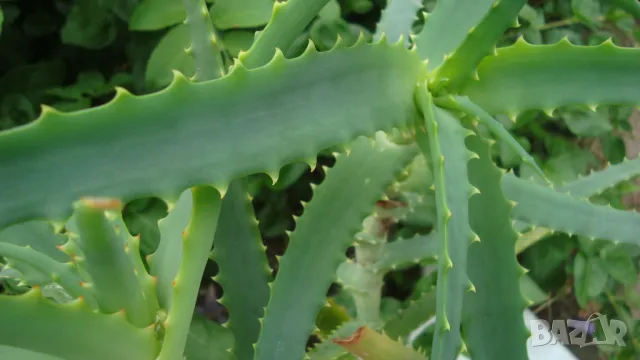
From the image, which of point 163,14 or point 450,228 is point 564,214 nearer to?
point 450,228

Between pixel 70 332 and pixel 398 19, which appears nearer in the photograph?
pixel 70 332

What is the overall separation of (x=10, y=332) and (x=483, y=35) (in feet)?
0.84

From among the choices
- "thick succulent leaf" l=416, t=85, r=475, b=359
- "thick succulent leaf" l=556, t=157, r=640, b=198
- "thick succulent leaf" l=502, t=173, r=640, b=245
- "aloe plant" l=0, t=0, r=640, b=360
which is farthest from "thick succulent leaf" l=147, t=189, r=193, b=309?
"thick succulent leaf" l=556, t=157, r=640, b=198

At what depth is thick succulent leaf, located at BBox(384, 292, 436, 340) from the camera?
45 cm

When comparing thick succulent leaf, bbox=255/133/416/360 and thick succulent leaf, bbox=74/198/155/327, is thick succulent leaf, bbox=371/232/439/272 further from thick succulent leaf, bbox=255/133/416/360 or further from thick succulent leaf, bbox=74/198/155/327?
thick succulent leaf, bbox=74/198/155/327

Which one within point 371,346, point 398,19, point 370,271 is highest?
point 398,19

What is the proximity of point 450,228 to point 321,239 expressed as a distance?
101 millimetres

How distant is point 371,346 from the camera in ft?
1.04

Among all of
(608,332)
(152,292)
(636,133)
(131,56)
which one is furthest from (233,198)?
(636,133)

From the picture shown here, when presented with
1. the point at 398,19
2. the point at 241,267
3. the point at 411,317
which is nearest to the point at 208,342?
the point at 241,267

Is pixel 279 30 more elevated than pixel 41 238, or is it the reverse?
pixel 279 30

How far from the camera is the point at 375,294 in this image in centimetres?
50

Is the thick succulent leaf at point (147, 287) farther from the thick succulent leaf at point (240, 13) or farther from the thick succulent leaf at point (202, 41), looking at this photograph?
the thick succulent leaf at point (240, 13)

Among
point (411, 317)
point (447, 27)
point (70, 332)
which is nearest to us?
point (70, 332)
